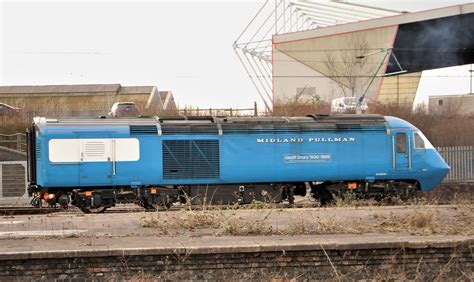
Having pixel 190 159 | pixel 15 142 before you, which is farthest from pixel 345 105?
pixel 190 159

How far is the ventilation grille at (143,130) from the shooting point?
18.9 m

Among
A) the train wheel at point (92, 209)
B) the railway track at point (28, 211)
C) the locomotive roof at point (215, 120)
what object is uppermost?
the locomotive roof at point (215, 120)

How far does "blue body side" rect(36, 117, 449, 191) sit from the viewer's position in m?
18.3

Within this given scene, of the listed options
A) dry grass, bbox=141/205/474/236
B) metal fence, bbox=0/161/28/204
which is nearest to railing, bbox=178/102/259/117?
metal fence, bbox=0/161/28/204

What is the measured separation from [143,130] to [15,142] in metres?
15.1

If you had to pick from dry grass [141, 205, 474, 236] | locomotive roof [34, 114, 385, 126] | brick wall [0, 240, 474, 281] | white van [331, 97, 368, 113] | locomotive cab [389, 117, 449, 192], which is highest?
white van [331, 97, 368, 113]

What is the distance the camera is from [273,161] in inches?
779

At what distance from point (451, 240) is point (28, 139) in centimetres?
1386

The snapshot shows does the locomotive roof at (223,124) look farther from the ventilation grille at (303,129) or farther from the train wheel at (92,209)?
the train wheel at (92,209)

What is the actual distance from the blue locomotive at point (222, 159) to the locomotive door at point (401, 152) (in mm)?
34

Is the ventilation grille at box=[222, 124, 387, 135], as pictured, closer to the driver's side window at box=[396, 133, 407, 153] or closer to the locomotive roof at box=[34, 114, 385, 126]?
the locomotive roof at box=[34, 114, 385, 126]

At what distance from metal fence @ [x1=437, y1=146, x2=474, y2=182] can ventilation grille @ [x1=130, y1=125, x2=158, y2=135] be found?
17183 mm

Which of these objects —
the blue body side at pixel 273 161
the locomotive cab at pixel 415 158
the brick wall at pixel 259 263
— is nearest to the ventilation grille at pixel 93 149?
the blue body side at pixel 273 161

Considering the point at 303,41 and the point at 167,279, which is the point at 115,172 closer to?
the point at 167,279
